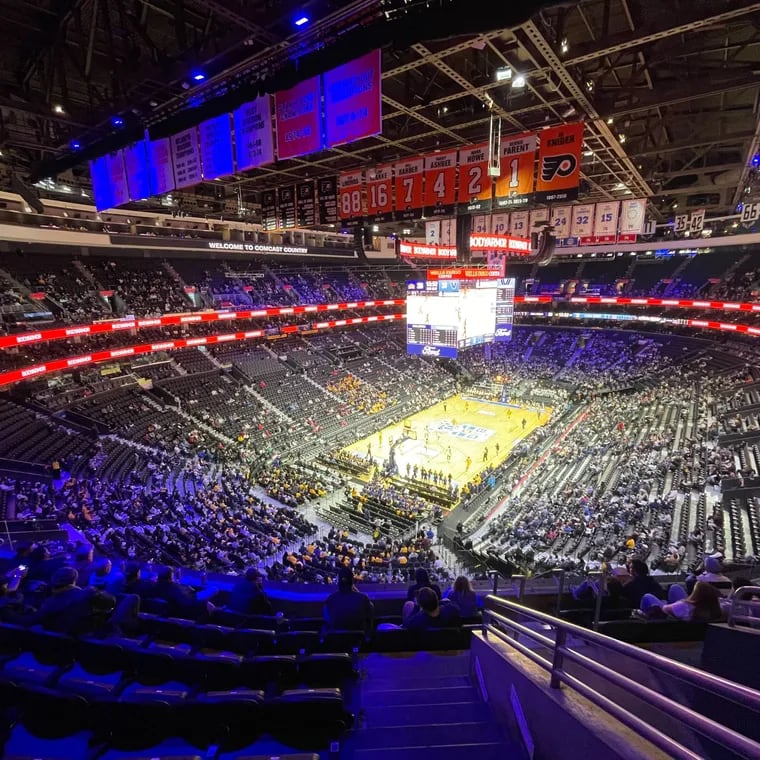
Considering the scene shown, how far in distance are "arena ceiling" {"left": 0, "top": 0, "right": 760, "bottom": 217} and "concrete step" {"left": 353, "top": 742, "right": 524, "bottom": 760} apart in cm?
627

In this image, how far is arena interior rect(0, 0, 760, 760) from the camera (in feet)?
10.4

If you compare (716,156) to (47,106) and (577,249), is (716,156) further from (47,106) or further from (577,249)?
(577,249)

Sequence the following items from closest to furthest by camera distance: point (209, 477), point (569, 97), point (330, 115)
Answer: point (330, 115), point (569, 97), point (209, 477)

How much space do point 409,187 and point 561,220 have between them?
6315mm

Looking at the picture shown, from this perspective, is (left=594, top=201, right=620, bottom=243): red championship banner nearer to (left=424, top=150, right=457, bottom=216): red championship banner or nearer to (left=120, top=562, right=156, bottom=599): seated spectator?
(left=424, top=150, right=457, bottom=216): red championship banner

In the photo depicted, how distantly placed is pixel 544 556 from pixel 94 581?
11599 millimetres

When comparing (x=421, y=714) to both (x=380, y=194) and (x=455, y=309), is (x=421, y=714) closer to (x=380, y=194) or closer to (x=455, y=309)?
(x=380, y=194)

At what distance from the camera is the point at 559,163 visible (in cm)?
878

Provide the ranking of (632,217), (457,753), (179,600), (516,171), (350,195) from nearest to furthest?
(457,753) < (179,600) < (516,171) < (350,195) < (632,217)

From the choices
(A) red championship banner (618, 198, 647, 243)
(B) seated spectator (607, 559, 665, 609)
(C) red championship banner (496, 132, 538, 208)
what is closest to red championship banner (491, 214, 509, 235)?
(A) red championship banner (618, 198, 647, 243)

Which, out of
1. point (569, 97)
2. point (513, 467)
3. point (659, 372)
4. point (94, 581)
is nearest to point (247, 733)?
point (94, 581)

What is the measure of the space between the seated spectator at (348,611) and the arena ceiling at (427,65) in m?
6.09

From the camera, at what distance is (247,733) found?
3027 millimetres

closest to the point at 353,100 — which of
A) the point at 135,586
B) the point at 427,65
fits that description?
the point at 427,65
